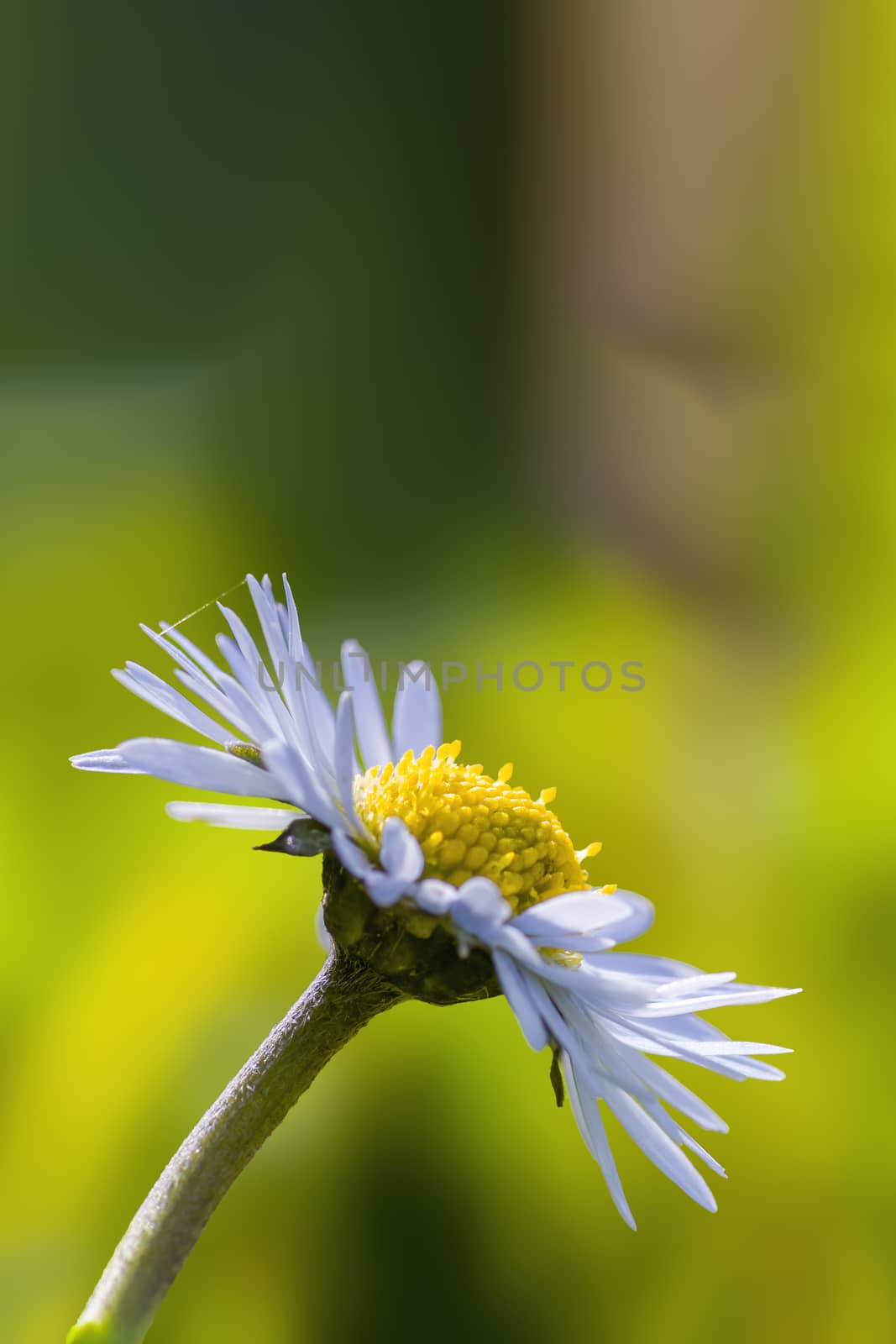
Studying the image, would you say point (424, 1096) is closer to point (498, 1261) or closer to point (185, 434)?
point (498, 1261)

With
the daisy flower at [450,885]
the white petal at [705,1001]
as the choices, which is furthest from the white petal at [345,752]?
the white petal at [705,1001]

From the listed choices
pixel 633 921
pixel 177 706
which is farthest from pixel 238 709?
pixel 633 921

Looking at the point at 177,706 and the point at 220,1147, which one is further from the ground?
the point at 177,706

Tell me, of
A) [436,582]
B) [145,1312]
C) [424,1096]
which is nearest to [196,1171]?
[145,1312]

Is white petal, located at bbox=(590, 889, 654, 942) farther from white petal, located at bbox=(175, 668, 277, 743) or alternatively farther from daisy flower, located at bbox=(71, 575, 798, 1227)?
white petal, located at bbox=(175, 668, 277, 743)

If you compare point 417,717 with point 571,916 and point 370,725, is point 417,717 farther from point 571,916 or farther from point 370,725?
point 571,916

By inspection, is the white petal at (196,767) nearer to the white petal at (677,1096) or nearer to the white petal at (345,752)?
the white petal at (345,752)

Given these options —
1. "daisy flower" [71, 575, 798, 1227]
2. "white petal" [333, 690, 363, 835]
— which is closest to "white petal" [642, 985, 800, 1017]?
"daisy flower" [71, 575, 798, 1227]
